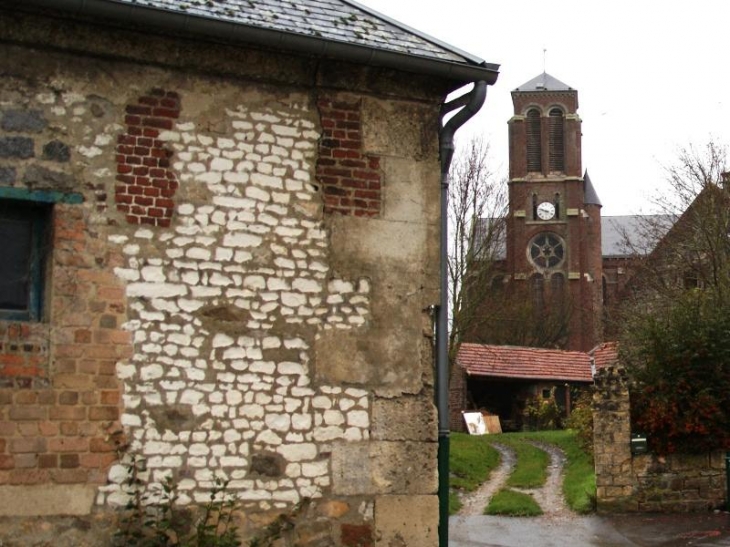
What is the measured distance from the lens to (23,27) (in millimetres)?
6723

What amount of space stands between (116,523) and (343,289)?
7.74ft

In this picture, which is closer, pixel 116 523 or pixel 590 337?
pixel 116 523

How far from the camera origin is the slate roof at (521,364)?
120ft

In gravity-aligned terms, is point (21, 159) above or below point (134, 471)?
above

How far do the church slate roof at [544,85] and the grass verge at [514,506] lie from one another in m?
55.1

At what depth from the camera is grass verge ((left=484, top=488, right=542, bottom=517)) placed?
50.4ft

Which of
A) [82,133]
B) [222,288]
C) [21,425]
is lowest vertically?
[21,425]

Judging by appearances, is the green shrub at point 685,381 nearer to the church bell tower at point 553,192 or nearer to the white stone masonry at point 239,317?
the white stone masonry at point 239,317

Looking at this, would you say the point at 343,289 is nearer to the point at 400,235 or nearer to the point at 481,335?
the point at 400,235

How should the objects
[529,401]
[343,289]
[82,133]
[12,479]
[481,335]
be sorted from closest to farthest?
[12,479]
[82,133]
[343,289]
[529,401]
[481,335]

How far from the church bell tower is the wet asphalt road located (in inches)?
2023

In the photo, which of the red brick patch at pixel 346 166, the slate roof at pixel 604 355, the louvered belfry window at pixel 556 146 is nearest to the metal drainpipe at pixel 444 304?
the red brick patch at pixel 346 166

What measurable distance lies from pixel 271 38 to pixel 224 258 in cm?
163

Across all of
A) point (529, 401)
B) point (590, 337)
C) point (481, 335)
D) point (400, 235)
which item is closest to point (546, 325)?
point (590, 337)
